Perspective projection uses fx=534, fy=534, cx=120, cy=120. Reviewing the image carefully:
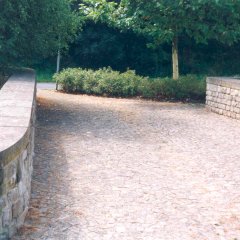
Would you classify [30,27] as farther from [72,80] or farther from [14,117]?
[14,117]

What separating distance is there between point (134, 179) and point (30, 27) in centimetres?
607

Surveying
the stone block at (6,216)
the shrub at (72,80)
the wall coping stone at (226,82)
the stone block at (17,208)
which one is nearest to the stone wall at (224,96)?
the wall coping stone at (226,82)

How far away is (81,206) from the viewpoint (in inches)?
199

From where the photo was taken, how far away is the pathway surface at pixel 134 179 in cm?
455

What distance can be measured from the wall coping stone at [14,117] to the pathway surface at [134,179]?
28.3 inches

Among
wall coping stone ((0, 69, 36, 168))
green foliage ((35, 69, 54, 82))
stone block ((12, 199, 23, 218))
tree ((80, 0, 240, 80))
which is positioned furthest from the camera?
green foliage ((35, 69, 54, 82))

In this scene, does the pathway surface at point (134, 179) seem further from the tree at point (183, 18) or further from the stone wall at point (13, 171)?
the tree at point (183, 18)

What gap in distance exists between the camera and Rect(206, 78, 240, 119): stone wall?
11266 millimetres

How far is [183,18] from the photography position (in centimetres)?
1486

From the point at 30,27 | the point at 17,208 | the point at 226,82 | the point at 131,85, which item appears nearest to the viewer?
the point at 17,208

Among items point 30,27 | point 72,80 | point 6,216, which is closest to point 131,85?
point 72,80

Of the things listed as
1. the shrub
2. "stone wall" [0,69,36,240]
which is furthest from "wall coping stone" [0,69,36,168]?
the shrub

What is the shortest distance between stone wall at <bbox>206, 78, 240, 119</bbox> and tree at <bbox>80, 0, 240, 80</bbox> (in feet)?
8.49

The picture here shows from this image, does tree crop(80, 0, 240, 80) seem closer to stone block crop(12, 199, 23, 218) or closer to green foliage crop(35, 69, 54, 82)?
green foliage crop(35, 69, 54, 82)
